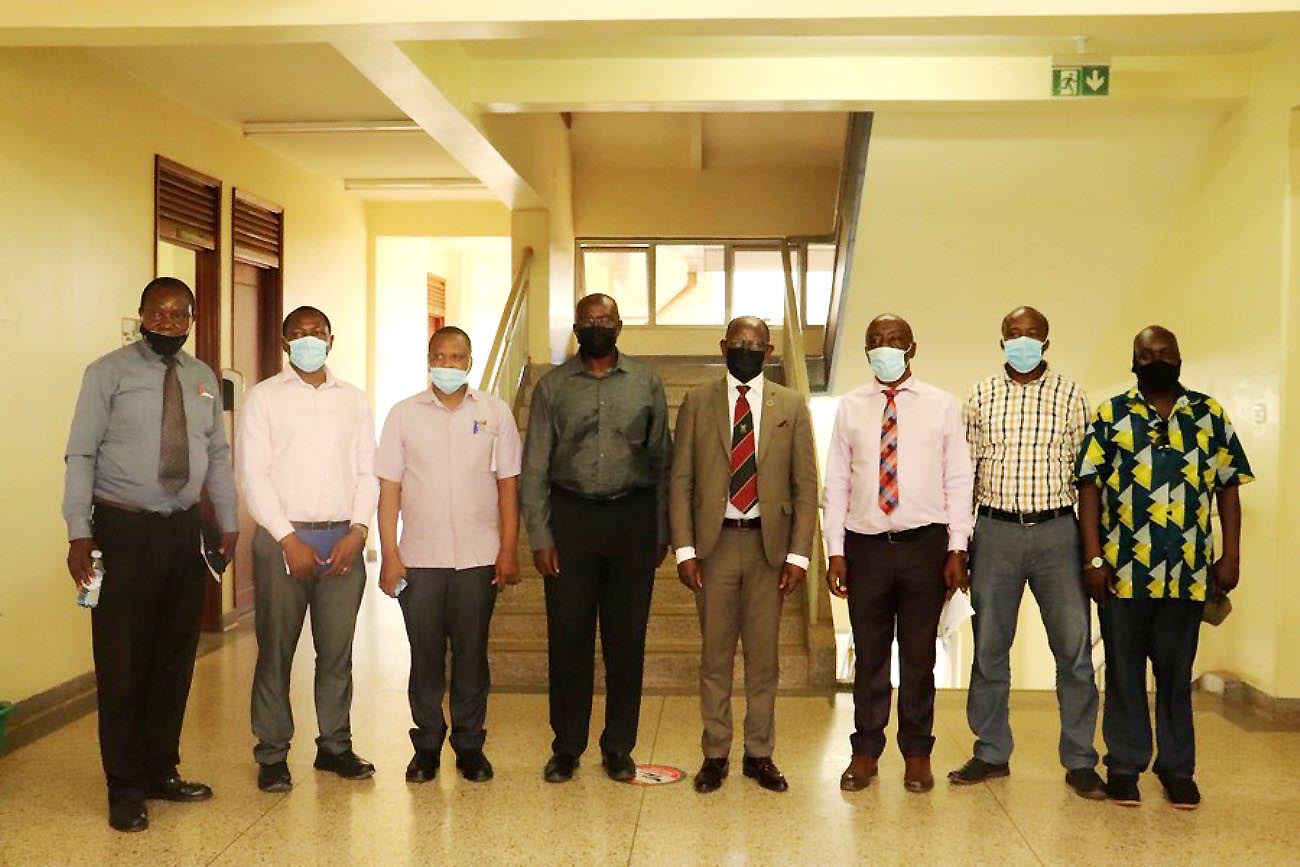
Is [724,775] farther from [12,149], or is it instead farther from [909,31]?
[12,149]

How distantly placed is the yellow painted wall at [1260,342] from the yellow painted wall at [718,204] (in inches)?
247

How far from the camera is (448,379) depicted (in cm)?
473

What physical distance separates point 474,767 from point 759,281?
31.7 feet

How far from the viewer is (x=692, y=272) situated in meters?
14.0

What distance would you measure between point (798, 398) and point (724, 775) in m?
1.37

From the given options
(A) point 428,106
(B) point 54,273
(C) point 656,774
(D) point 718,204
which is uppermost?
(D) point 718,204

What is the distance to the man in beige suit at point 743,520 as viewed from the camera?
4.66m

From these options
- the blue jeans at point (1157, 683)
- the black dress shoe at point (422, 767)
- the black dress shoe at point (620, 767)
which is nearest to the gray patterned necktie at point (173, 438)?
the black dress shoe at point (422, 767)

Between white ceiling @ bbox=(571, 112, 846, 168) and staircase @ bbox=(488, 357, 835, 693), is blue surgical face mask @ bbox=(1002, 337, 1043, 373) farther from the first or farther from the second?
white ceiling @ bbox=(571, 112, 846, 168)

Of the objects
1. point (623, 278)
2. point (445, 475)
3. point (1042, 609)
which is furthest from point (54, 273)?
point (623, 278)

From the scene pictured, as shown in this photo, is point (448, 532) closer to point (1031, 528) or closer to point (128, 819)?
point (128, 819)

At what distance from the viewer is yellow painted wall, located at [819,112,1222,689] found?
7281 millimetres

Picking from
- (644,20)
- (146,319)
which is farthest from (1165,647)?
(146,319)

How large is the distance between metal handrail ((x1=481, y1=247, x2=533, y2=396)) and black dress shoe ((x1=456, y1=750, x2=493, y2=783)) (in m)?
3.21
